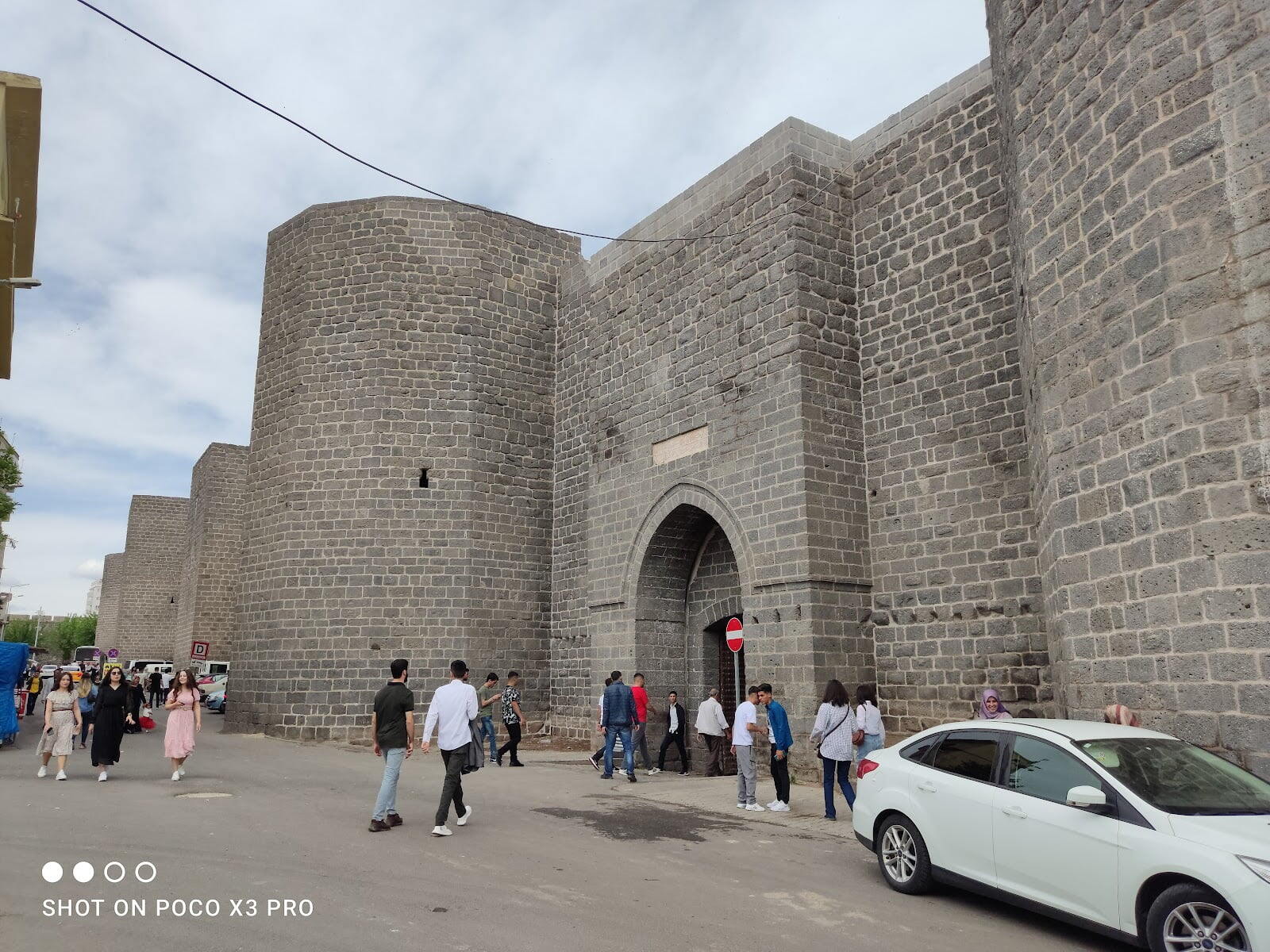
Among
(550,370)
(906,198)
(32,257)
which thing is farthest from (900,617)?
(32,257)

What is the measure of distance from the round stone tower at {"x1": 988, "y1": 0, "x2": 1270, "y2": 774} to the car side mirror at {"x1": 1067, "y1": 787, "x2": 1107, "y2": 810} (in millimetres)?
1870

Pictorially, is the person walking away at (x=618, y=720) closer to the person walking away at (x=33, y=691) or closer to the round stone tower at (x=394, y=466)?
the round stone tower at (x=394, y=466)

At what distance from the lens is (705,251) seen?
1458 cm

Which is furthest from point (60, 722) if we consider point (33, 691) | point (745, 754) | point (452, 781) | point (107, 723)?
point (33, 691)

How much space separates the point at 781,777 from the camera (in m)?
9.77

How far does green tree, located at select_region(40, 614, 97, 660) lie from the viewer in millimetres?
101250

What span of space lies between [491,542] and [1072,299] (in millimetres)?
11634

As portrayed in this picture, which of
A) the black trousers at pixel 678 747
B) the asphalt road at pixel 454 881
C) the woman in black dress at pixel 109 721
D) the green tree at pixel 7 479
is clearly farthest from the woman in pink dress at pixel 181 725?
the green tree at pixel 7 479

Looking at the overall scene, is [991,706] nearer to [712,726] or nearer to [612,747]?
[712,726]

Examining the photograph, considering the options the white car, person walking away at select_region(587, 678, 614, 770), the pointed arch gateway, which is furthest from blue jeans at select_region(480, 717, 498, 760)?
the white car

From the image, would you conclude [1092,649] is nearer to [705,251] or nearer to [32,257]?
[705,251]

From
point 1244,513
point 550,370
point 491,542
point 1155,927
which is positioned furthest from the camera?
point 550,370

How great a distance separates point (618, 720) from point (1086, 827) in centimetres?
809

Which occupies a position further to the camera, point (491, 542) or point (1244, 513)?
→ point (491, 542)
